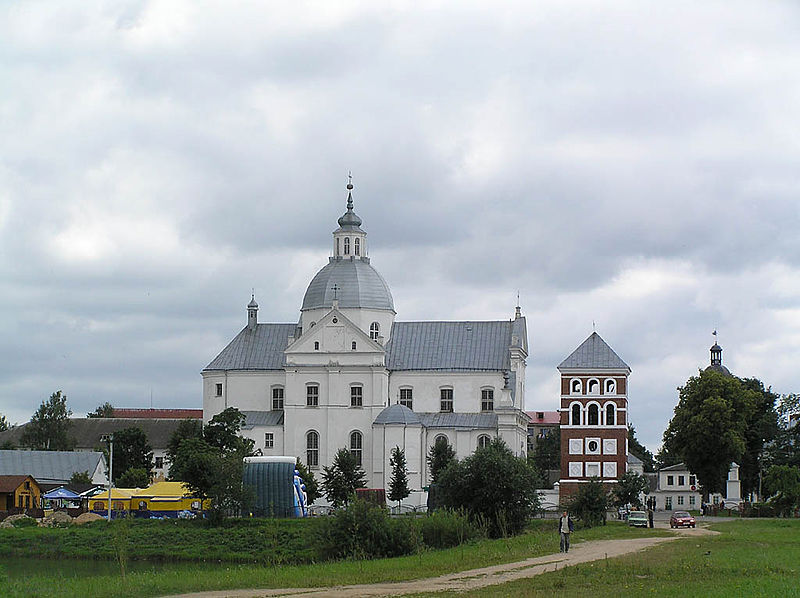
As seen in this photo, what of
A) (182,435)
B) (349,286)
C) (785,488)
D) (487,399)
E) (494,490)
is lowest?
(785,488)

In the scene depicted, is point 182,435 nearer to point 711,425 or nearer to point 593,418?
point 593,418

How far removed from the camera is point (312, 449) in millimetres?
92438

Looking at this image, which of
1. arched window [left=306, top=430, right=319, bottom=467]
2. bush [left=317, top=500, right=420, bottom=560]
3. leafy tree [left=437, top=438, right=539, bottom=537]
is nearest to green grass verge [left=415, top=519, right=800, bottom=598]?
bush [left=317, top=500, right=420, bottom=560]

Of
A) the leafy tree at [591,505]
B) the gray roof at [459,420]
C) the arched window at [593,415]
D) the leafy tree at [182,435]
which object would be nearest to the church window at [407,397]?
the gray roof at [459,420]

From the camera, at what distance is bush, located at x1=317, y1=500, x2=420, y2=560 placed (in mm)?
44469

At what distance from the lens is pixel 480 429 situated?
302 feet

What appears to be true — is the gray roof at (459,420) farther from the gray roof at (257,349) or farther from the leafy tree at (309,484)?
the gray roof at (257,349)

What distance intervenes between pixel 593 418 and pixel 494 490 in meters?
32.4

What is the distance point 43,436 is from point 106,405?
4414cm

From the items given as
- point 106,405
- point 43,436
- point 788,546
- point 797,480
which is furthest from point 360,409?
point 106,405

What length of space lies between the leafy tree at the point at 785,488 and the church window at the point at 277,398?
36.9 meters

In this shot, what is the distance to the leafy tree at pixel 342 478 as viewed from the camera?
8519 cm

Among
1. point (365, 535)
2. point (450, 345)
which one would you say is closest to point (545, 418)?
point (450, 345)

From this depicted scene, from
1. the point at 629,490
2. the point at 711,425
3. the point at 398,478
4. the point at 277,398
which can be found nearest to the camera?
the point at 629,490
